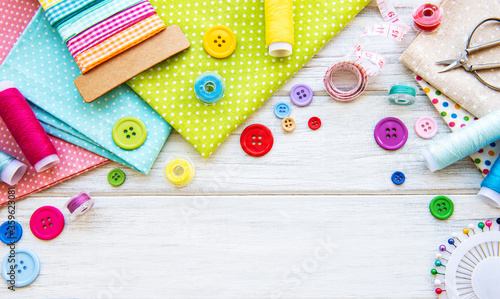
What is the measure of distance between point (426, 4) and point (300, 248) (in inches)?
36.0

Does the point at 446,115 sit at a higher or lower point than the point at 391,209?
higher

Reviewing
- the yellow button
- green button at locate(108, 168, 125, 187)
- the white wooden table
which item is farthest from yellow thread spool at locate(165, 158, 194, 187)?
the yellow button

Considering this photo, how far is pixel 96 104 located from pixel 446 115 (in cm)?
118

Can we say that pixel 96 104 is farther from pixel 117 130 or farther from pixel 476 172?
pixel 476 172

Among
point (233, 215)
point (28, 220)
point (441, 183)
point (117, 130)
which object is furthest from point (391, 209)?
point (28, 220)

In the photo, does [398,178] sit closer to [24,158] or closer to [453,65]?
[453,65]

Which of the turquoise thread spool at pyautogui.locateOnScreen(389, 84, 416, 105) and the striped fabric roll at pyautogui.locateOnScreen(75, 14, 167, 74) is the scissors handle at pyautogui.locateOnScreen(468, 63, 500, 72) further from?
the striped fabric roll at pyautogui.locateOnScreen(75, 14, 167, 74)

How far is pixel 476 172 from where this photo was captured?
127 centimetres

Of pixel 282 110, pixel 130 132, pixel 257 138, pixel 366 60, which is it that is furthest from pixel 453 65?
pixel 130 132

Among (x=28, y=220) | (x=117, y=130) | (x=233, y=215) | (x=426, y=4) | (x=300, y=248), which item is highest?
(x=426, y=4)

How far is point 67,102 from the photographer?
1272 millimetres

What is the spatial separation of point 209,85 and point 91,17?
0.44 metres

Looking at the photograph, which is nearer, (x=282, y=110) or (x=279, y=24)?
(x=279, y=24)

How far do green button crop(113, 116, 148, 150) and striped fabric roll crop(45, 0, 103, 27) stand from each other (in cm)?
37
